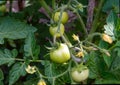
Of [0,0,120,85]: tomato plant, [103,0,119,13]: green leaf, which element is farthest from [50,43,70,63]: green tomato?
[103,0,119,13]: green leaf

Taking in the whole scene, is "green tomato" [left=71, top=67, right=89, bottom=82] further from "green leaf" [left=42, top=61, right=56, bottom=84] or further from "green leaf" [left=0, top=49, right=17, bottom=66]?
"green leaf" [left=0, top=49, right=17, bottom=66]

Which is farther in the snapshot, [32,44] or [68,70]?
[32,44]

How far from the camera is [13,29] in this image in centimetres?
126

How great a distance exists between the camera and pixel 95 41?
4.81ft

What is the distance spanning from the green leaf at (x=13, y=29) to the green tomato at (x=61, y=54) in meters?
0.23

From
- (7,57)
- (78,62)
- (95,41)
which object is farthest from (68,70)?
(95,41)

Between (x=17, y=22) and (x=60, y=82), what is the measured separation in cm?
28

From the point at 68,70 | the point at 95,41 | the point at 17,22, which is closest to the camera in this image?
the point at 68,70

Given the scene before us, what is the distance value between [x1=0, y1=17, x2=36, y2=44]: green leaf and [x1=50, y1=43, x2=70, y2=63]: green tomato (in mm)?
229

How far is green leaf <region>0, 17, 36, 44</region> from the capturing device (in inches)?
48.9

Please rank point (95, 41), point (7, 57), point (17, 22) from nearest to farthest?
point (7, 57) → point (17, 22) → point (95, 41)

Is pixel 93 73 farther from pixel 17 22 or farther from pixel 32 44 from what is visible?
pixel 17 22

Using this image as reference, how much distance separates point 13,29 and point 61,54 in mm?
299

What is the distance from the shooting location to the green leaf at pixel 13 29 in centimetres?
124
